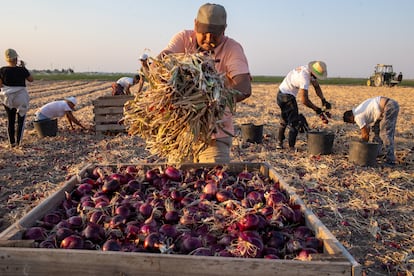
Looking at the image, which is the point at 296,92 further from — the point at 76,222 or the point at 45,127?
the point at 76,222

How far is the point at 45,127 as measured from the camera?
31.7 ft

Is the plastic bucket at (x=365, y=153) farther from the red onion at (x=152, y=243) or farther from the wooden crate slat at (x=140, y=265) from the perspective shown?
the red onion at (x=152, y=243)

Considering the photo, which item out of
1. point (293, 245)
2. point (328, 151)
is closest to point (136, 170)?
point (293, 245)

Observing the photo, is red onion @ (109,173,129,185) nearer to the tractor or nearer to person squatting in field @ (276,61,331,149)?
person squatting in field @ (276,61,331,149)

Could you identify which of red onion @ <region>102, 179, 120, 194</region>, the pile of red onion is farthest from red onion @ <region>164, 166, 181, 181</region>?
red onion @ <region>102, 179, 120, 194</region>

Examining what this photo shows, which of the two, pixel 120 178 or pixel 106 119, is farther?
pixel 106 119

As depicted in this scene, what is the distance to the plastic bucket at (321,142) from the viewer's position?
7980mm

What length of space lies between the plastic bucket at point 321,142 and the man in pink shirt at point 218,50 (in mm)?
4796

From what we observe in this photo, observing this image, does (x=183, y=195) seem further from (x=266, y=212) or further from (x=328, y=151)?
(x=328, y=151)

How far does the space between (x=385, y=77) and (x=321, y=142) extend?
38.5m

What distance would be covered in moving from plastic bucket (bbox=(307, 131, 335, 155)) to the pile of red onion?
17.8ft

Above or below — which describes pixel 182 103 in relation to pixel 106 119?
above

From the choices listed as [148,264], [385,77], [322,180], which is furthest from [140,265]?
[385,77]

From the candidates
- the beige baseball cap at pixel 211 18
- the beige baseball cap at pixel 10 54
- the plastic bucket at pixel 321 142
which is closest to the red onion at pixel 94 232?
the beige baseball cap at pixel 211 18
